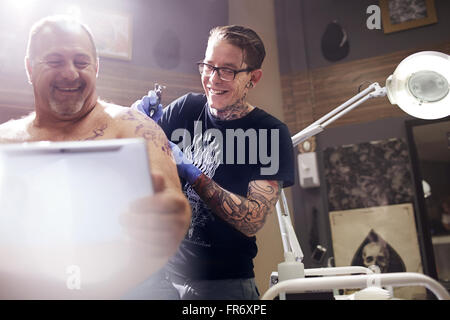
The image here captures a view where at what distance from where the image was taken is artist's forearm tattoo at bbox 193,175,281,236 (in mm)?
1117

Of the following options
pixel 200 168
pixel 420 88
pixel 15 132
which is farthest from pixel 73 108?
pixel 420 88

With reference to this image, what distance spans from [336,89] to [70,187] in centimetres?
192

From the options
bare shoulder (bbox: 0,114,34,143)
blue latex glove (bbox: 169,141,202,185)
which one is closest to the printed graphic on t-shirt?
blue latex glove (bbox: 169,141,202,185)

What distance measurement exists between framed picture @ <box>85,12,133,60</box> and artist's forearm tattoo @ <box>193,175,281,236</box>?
106 centimetres

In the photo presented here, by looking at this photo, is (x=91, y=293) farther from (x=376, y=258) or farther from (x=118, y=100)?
(x=376, y=258)

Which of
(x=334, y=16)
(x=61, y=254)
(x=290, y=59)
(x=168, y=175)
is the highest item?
(x=334, y=16)

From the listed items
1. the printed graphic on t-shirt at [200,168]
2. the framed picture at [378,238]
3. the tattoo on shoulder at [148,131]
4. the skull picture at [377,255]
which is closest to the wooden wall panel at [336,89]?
the framed picture at [378,238]

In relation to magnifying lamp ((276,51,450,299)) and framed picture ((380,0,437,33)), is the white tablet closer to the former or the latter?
magnifying lamp ((276,51,450,299))

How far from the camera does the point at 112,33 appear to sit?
1937 millimetres

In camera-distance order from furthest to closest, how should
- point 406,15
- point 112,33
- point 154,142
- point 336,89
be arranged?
point 336,89 → point 406,15 → point 112,33 → point 154,142

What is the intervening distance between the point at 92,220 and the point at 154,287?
0.41m

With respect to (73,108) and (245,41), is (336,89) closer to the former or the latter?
(245,41)
